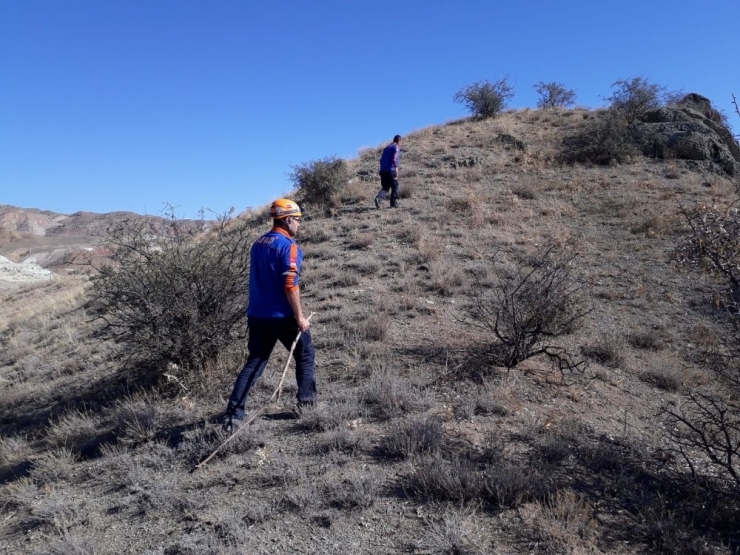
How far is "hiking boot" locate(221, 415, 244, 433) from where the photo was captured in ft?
13.8

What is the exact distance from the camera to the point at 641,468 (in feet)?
12.1

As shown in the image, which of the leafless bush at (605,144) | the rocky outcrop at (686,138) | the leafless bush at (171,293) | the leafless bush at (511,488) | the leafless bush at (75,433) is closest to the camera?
the leafless bush at (511,488)

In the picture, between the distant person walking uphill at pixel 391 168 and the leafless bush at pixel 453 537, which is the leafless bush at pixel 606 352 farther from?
the distant person walking uphill at pixel 391 168

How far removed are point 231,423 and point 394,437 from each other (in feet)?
4.54

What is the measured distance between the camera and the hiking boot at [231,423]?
4211 millimetres

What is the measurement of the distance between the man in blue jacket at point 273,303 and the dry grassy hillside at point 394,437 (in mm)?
400

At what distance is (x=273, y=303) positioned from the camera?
14.1 ft

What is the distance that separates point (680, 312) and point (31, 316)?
13.2 metres

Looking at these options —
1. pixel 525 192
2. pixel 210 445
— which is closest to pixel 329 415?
pixel 210 445

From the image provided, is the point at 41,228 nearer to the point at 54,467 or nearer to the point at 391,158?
the point at 391,158

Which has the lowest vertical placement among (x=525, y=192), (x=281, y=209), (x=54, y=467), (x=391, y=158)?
(x=54, y=467)

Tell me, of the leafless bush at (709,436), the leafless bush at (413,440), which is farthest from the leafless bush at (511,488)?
the leafless bush at (709,436)

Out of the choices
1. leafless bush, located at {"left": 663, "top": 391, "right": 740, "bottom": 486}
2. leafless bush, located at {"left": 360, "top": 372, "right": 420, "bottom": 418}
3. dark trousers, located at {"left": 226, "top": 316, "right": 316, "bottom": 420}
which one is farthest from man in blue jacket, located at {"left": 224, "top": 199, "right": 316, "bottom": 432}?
leafless bush, located at {"left": 663, "top": 391, "right": 740, "bottom": 486}

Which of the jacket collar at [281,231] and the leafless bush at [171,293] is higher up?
the jacket collar at [281,231]
